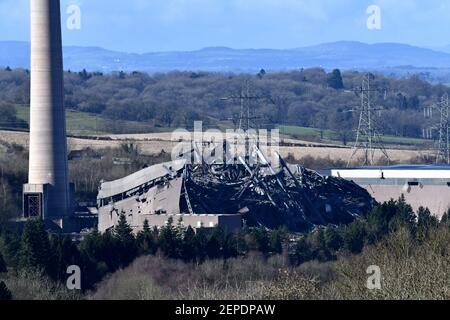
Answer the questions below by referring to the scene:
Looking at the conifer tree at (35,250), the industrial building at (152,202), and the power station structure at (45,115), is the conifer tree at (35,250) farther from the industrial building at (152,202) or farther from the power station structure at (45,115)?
the power station structure at (45,115)

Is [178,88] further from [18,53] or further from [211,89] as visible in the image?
[18,53]

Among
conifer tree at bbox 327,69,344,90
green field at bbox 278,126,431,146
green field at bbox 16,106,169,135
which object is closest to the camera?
green field at bbox 16,106,169,135

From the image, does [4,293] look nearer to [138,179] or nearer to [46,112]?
[46,112]

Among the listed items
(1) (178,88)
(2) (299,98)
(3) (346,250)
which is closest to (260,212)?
(3) (346,250)

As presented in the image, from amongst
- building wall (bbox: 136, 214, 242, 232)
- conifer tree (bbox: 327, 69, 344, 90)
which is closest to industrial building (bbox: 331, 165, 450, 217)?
building wall (bbox: 136, 214, 242, 232)

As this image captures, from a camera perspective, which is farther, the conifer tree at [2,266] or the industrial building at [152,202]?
the industrial building at [152,202]

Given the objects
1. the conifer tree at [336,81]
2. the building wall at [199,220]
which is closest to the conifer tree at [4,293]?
the building wall at [199,220]

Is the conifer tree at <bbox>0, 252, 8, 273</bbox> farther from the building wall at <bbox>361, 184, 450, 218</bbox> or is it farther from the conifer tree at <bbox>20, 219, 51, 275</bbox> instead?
the building wall at <bbox>361, 184, 450, 218</bbox>
